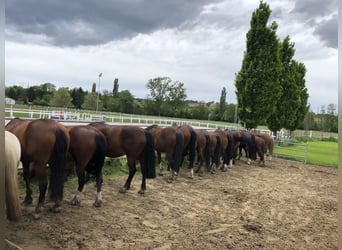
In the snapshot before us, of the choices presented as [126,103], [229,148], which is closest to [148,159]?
[229,148]

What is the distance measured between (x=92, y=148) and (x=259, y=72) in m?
12.1

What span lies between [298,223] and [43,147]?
3871 mm

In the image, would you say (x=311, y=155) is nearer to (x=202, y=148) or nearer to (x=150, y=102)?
(x=202, y=148)

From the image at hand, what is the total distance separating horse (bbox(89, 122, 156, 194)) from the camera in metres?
4.75

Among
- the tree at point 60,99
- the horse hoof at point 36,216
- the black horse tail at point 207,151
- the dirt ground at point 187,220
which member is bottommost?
the dirt ground at point 187,220

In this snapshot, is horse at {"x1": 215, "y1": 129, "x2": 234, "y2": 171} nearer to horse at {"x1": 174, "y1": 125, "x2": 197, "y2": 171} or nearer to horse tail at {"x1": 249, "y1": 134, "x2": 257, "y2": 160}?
horse tail at {"x1": 249, "y1": 134, "x2": 257, "y2": 160}

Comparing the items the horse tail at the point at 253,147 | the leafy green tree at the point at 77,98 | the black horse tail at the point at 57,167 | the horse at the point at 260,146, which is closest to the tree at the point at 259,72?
the horse at the point at 260,146

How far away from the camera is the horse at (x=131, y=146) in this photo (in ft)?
15.6

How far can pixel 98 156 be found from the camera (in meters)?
4.01

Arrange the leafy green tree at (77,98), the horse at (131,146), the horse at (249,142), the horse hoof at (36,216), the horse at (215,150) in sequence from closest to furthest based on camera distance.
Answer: the horse hoof at (36,216) < the horse at (131,146) < the horse at (215,150) < the horse at (249,142) < the leafy green tree at (77,98)

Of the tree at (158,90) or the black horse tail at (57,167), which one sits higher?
the tree at (158,90)

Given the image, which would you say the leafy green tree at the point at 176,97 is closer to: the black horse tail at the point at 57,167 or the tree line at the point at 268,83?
the tree line at the point at 268,83

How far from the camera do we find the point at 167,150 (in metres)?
6.13

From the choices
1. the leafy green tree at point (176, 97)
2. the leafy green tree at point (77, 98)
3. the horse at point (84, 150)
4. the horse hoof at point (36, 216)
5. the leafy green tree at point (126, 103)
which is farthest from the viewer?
the leafy green tree at point (176, 97)
